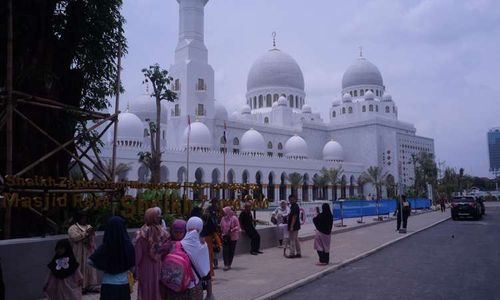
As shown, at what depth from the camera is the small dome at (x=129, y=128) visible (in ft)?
117

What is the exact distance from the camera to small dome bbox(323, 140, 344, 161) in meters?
56.3

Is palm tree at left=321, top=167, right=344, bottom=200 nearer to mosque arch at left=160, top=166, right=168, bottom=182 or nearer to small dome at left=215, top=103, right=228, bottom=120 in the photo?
small dome at left=215, top=103, right=228, bottom=120

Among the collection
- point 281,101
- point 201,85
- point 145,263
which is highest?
point 281,101

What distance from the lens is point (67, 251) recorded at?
193 inches

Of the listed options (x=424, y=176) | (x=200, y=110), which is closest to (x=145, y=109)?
(x=200, y=110)

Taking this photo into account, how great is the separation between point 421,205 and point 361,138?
77.2ft

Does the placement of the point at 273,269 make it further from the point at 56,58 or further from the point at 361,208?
the point at 361,208

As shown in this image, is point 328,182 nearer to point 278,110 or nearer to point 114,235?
point 278,110

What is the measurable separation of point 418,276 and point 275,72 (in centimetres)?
5059

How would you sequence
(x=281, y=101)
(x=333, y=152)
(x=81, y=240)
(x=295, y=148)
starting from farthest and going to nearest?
(x=333, y=152) → (x=281, y=101) → (x=295, y=148) → (x=81, y=240)

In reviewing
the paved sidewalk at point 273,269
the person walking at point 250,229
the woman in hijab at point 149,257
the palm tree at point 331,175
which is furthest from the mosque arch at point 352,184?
the woman in hijab at point 149,257

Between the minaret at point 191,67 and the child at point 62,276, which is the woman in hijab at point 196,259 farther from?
the minaret at point 191,67

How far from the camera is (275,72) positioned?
57219 millimetres

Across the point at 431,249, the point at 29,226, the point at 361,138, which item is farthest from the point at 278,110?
the point at 29,226
